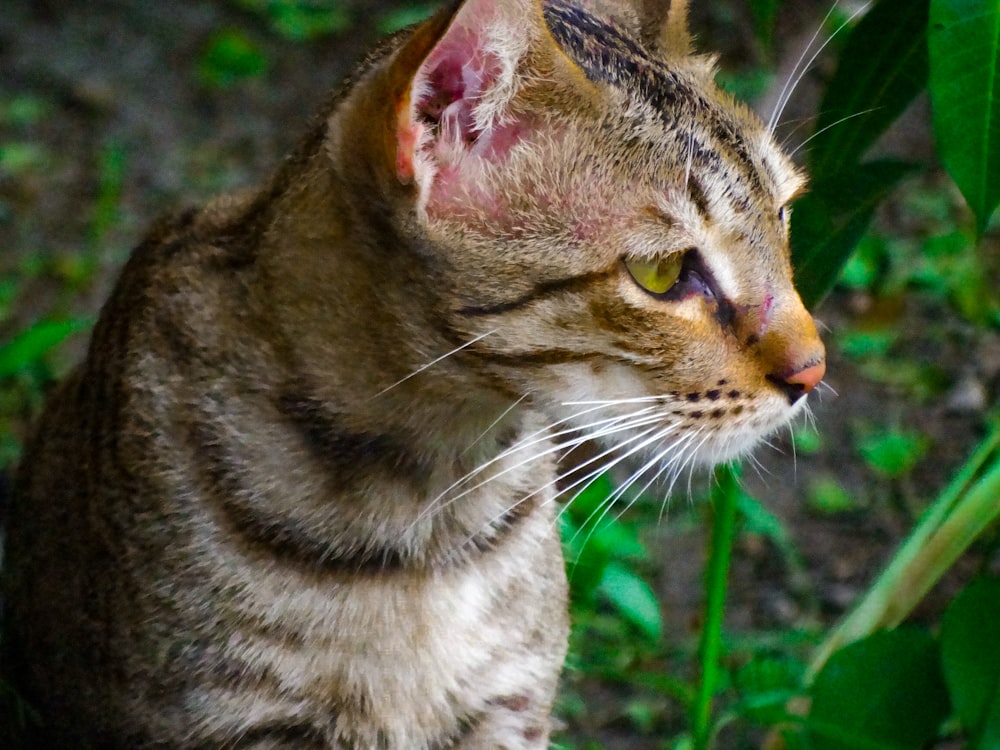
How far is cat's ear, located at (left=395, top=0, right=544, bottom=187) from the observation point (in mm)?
1210

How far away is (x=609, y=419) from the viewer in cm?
139

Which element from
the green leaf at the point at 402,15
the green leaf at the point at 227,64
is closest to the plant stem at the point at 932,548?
the green leaf at the point at 402,15

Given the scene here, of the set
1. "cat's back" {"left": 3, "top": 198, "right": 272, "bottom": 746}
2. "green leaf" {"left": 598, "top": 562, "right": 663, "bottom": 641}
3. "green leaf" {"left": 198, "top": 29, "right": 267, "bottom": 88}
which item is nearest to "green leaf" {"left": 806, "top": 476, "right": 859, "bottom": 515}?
"green leaf" {"left": 598, "top": 562, "right": 663, "bottom": 641}

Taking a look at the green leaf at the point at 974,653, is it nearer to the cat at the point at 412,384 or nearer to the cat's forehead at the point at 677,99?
the cat at the point at 412,384

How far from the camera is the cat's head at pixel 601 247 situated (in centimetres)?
132

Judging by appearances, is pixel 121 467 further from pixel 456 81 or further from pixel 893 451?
pixel 893 451

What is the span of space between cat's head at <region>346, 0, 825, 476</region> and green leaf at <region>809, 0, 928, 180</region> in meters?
0.42

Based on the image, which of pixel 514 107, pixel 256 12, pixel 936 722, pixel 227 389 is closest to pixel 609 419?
pixel 514 107

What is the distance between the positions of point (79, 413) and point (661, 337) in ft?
3.28

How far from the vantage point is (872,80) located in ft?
5.64

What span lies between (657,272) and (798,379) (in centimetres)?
23

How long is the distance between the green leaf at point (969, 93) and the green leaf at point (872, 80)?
315 millimetres

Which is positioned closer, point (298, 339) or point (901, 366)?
point (298, 339)

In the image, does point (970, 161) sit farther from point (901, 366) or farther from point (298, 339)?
point (901, 366)
